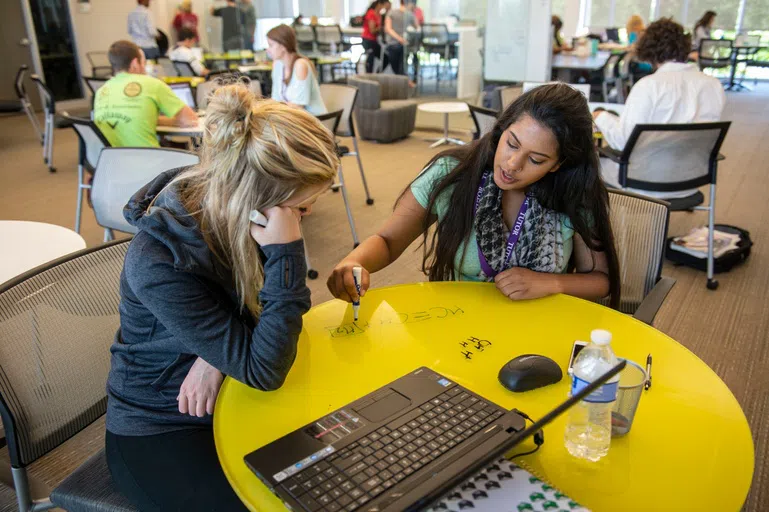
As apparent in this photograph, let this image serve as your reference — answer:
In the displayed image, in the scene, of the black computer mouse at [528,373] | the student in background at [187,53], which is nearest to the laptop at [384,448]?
the black computer mouse at [528,373]

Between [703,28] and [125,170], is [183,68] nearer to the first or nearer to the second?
[125,170]

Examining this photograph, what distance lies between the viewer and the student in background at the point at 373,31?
8445 millimetres

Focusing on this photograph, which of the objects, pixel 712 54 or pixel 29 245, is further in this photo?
pixel 712 54

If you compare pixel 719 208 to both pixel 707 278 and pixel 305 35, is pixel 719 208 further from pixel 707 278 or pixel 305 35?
pixel 305 35

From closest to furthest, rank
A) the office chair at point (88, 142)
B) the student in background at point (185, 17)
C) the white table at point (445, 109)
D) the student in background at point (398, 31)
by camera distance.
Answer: the office chair at point (88, 142) < the white table at point (445, 109) < the student in background at point (398, 31) < the student in background at point (185, 17)

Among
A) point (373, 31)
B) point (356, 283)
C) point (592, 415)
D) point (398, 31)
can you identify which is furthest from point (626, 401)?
point (373, 31)

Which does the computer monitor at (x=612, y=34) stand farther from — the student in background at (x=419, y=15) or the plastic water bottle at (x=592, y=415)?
the plastic water bottle at (x=592, y=415)

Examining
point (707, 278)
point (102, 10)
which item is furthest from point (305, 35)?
point (707, 278)

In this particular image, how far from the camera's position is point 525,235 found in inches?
63.1

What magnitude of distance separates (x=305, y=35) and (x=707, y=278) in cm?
869

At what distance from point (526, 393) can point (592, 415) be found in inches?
7.3

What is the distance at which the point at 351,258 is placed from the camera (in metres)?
1.57

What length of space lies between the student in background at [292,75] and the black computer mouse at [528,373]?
3627mm

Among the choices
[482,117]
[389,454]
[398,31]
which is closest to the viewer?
[389,454]
